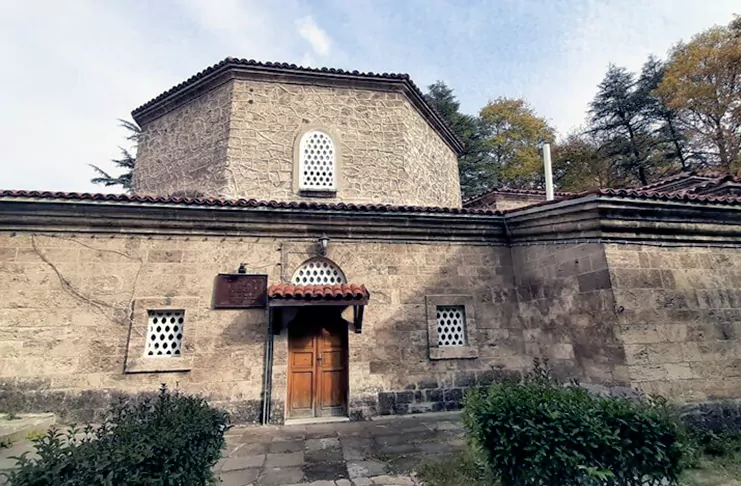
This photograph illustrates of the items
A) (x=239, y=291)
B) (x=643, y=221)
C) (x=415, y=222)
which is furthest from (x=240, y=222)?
(x=643, y=221)

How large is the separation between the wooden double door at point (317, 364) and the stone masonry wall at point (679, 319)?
486 cm

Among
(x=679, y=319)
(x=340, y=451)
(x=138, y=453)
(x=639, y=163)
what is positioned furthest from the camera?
(x=639, y=163)

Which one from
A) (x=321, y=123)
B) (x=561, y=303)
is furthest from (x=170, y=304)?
(x=561, y=303)

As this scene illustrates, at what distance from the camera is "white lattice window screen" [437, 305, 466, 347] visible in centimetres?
732

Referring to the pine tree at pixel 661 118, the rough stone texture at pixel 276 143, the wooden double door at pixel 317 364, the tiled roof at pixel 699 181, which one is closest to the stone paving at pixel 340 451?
the wooden double door at pixel 317 364

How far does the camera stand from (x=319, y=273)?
23.6 feet

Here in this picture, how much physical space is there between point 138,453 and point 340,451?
315 cm

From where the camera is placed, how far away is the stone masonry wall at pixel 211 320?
235 inches

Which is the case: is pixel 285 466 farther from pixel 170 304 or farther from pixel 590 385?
pixel 590 385

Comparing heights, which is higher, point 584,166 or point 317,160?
point 584,166

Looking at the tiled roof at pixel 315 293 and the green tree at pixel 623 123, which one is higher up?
the green tree at pixel 623 123

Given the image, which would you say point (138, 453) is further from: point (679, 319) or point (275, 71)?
point (275, 71)

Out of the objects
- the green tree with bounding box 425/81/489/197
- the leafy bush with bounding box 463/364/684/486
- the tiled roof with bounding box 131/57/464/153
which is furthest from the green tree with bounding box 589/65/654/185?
the leafy bush with bounding box 463/364/684/486

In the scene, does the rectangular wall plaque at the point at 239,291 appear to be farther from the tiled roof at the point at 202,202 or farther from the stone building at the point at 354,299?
the tiled roof at the point at 202,202
